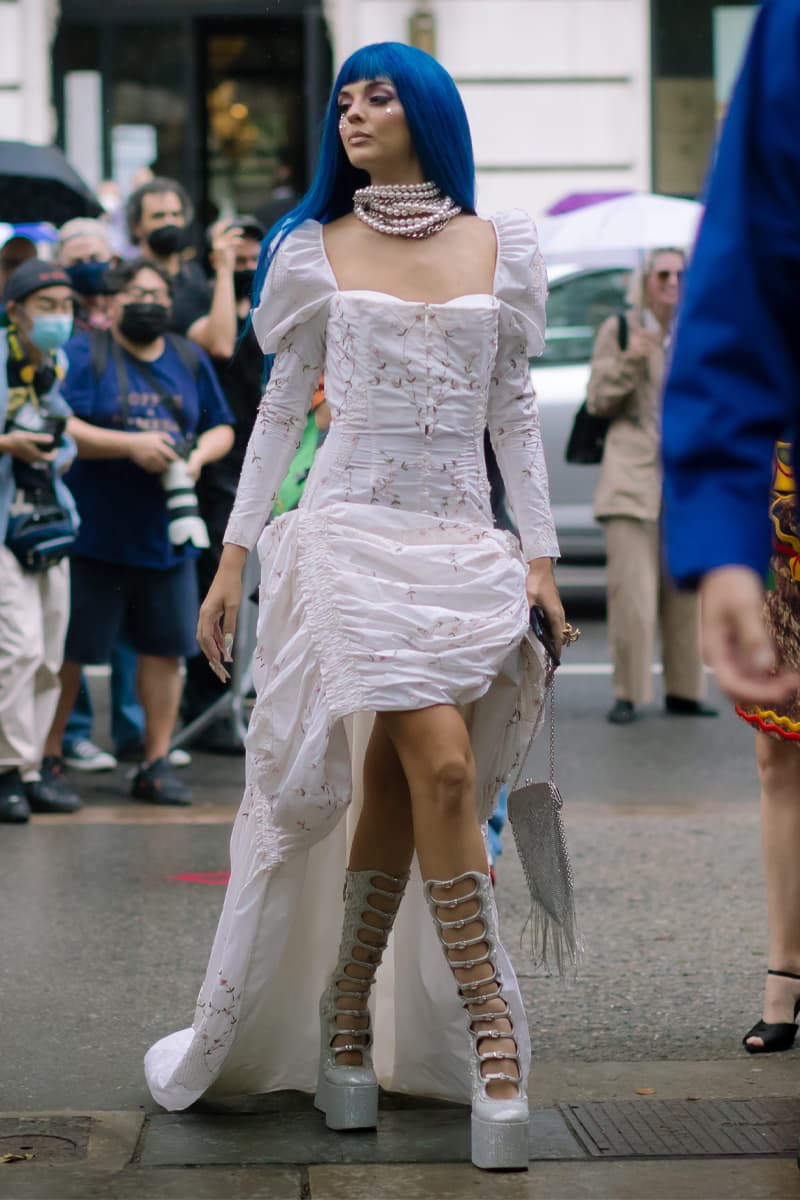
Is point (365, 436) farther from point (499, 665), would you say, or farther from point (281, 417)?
point (499, 665)

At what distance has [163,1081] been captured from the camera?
4129 millimetres

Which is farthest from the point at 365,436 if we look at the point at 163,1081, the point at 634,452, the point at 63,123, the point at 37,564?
the point at 63,123

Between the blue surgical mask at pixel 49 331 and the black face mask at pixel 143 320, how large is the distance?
43cm

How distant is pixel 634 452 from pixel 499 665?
18.9ft

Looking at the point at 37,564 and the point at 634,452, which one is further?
the point at 634,452

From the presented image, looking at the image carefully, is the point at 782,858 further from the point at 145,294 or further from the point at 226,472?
the point at 226,472

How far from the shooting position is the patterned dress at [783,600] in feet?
14.0

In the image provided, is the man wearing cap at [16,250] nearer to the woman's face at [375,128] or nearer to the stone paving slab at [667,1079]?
the woman's face at [375,128]

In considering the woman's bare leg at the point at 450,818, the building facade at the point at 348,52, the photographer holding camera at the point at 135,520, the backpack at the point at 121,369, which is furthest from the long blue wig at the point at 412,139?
the building facade at the point at 348,52

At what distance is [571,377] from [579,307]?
49cm

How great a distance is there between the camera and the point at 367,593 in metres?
3.87

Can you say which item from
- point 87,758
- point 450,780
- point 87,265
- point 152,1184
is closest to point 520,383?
point 450,780

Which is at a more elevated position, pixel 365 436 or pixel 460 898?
pixel 365 436

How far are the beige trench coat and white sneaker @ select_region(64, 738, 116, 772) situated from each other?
2.50 metres
